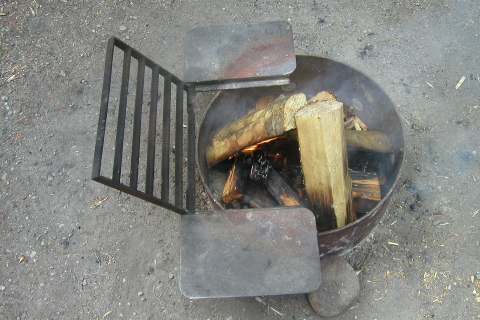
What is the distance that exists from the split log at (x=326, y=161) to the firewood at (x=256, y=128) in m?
0.09

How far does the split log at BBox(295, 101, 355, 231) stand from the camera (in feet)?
5.83

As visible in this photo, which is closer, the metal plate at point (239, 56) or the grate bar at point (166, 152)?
the grate bar at point (166, 152)

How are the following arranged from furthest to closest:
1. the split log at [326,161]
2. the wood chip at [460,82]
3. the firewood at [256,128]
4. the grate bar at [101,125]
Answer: the wood chip at [460,82]
the firewood at [256,128]
the split log at [326,161]
the grate bar at [101,125]

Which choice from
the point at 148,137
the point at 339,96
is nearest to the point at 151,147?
the point at 148,137

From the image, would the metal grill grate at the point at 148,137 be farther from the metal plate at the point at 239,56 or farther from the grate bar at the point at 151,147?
the metal plate at the point at 239,56

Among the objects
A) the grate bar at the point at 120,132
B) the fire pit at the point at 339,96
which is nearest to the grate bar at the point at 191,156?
the fire pit at the point at 339,96

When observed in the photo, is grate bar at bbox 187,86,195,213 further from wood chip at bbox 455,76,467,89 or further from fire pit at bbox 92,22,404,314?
wood chip at bbox 455,76,467,89

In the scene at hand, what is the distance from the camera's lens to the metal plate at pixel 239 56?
209cm

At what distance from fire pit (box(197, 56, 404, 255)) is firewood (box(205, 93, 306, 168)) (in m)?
0.11

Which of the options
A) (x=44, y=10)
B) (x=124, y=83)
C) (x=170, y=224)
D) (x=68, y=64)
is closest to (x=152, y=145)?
(x=124, y=83)

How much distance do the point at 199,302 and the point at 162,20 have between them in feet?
8.19

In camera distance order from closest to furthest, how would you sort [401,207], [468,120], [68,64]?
[401,207] < [468,120] < [68,64]

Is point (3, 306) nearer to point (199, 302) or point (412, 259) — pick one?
point (199, 302)

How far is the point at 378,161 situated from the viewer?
2.35 meters
